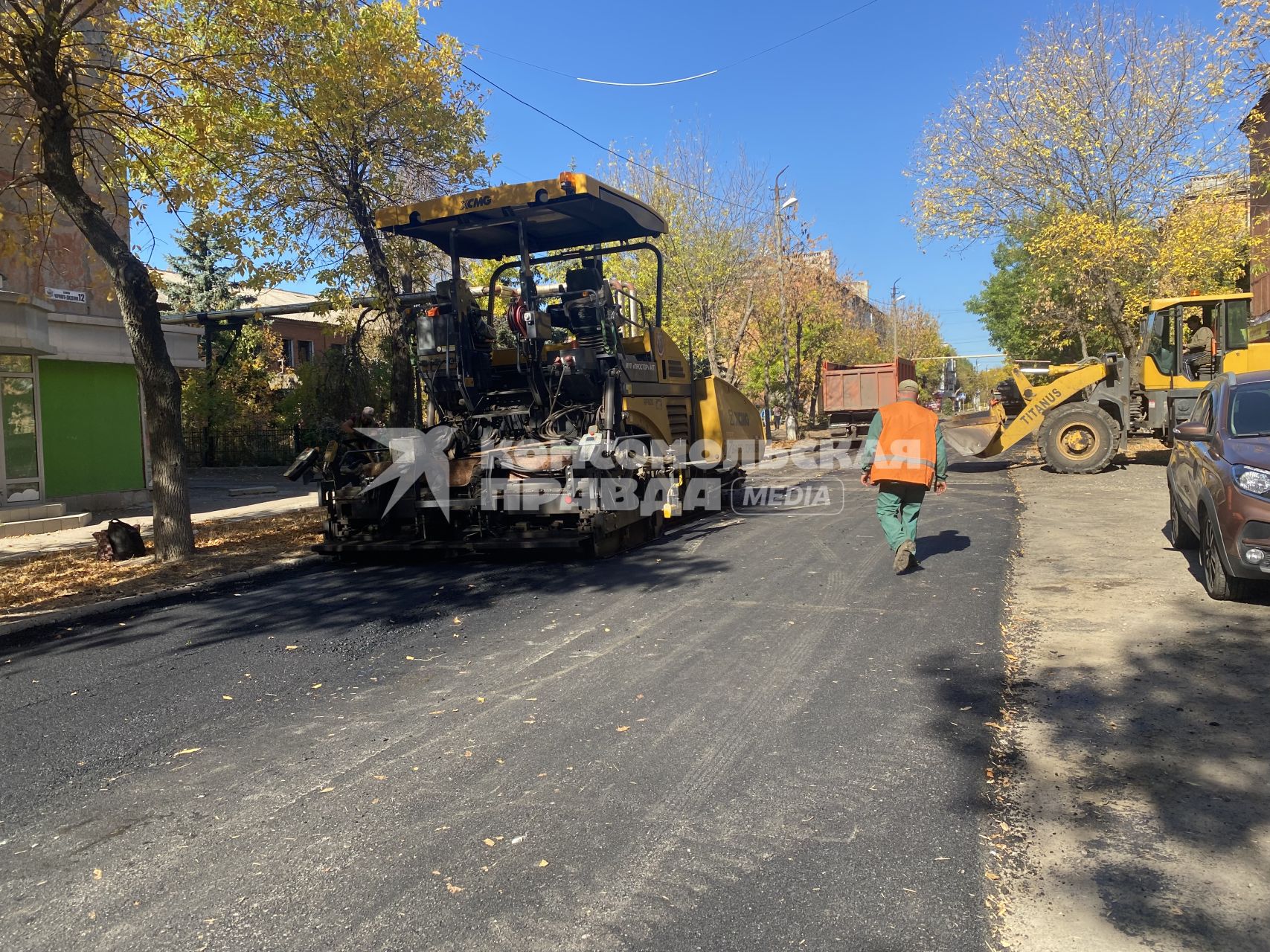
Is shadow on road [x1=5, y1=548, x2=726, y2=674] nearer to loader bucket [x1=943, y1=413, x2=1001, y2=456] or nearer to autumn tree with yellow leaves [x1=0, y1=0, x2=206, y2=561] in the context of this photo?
autumn tree with yellow leaves [x1=0, y1=0, x2=206, y2=561]

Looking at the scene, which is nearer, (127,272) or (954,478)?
(127,272)

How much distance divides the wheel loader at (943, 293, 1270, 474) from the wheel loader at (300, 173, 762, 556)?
350 inches

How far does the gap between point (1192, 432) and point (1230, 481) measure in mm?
873

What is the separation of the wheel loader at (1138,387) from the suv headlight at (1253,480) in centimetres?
992

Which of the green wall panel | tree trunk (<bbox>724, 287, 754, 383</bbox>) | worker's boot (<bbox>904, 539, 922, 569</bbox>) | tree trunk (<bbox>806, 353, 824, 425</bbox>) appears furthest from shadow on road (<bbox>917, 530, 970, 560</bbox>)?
tree trunk (<bbox>806, 353, 824, 425</bbox>)

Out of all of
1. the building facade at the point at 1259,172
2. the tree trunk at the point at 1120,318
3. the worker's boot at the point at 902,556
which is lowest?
the worker's boot at the point at 902,556

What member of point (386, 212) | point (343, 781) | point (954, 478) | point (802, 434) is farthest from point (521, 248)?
point (802, 434)

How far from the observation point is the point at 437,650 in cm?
571

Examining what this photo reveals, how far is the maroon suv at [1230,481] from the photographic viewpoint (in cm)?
560

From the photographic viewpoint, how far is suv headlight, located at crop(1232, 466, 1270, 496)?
18.4 ft

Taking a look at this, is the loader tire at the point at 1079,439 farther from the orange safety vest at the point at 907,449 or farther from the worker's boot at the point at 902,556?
the worker's boot at the point at 902,556

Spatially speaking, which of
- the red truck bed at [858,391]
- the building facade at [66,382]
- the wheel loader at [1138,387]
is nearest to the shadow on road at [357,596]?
the building facade at [66,382]

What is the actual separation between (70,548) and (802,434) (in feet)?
88.9

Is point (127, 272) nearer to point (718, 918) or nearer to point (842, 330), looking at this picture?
point (718, 918)
